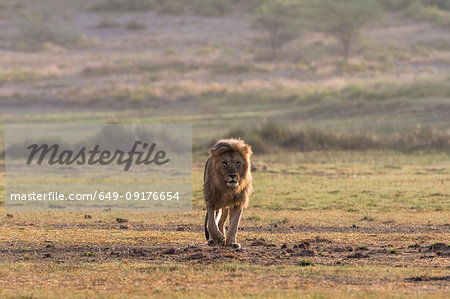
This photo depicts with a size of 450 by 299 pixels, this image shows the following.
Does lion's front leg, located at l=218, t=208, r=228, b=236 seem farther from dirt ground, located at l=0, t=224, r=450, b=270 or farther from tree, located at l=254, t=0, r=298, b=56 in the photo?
tree, located at l=254, t=0, r=298, b=56

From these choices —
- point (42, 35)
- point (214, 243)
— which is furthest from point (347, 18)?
point (214, 243)

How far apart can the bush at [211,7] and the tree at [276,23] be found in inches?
313

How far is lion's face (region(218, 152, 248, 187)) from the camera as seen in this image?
10.5 metres

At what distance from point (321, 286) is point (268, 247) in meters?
2.54

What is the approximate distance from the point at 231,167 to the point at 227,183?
0.65 ft

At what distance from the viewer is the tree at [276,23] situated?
2472 inches

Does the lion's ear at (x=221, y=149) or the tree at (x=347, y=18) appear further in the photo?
the tree at (x=347, y=18)

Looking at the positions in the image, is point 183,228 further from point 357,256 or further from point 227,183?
point 357,256

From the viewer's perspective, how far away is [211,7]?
7394cm

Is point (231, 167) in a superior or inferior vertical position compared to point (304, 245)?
superior

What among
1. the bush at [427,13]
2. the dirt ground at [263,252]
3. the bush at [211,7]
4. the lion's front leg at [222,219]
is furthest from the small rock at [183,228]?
the bush at [211,7]

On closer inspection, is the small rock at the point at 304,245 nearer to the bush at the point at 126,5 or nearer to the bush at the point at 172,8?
the bush at the point at 172,8

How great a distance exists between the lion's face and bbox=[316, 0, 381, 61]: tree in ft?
161

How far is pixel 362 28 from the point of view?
64.5 meters
